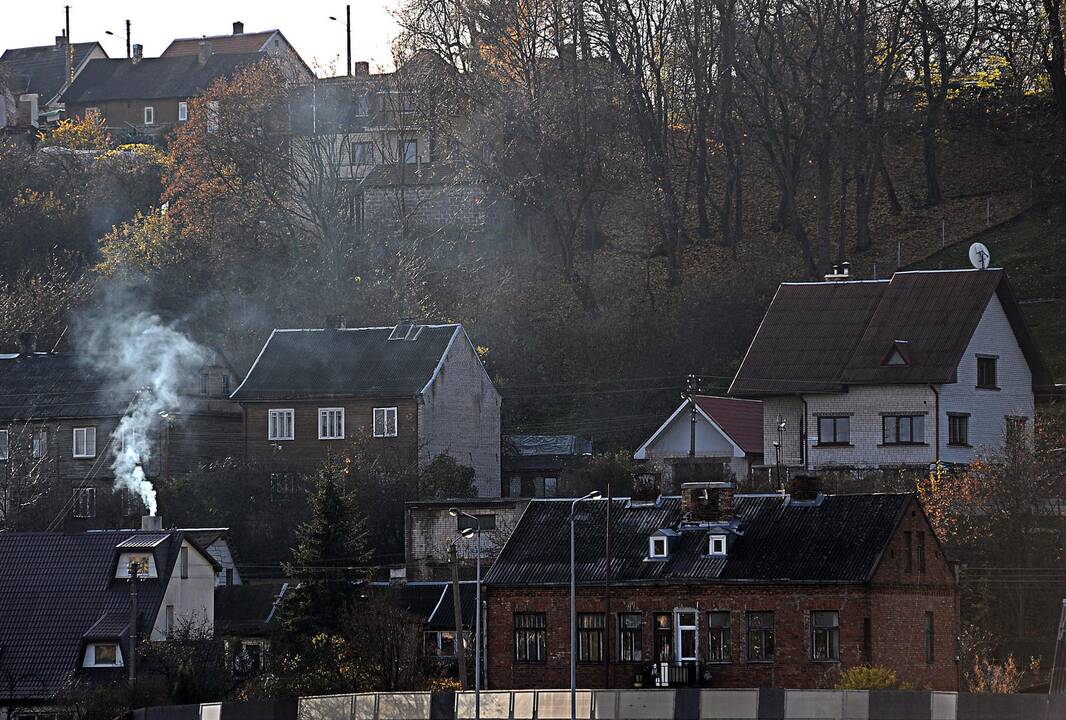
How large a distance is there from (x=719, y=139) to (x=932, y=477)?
26.7 m

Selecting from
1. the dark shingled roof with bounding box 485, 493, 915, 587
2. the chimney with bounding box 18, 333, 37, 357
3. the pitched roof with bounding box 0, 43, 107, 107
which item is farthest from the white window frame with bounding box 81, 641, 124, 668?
the pitched roof with bounding box 0, 43, 107, 107

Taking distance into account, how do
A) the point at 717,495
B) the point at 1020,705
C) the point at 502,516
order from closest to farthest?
the point at 1020,705
the point at 717,495
the point at 502,516

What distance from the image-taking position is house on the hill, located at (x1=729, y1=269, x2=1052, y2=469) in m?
60.2

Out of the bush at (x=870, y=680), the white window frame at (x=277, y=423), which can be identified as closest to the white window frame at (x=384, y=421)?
the white window frame at (x=277, y=423)

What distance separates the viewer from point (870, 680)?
42.0m

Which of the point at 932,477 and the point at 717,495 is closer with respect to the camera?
the point at 717,495

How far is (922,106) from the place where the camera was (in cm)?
7938

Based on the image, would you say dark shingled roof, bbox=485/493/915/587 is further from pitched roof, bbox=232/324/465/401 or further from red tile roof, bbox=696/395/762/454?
pitched roof, bbox=232/324/465/401

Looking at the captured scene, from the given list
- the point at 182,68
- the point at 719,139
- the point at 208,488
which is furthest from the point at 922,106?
the point at 182,68

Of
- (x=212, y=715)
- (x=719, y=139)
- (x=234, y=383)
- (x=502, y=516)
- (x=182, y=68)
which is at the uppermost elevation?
(x=182, y=68)

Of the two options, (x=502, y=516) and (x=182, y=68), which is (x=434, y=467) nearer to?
(x=502, y=516)

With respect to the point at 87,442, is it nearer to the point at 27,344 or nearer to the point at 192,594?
the point at 27,344

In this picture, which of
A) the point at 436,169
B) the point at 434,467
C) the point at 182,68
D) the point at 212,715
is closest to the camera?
the point at 212,715

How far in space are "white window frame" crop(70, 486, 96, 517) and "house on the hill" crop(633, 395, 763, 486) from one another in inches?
799
